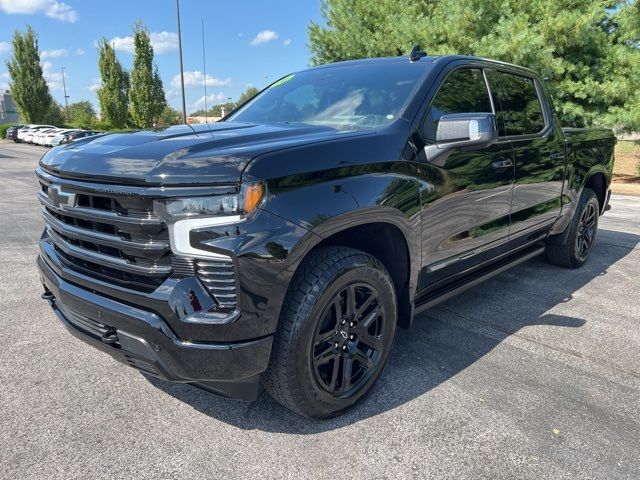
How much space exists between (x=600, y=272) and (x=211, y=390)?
15.0 ft

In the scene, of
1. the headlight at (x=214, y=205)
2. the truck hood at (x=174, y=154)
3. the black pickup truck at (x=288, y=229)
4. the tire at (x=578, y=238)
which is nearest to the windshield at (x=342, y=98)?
the black pickup truck at (x=288, y=229)

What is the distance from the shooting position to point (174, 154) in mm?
2094

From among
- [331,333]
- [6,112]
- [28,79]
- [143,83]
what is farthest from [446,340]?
[6,112]

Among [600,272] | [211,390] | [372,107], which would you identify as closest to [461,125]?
[372,107]

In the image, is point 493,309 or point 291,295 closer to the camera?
point 291,295

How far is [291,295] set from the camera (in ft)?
7.39

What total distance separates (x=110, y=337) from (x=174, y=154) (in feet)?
2.91

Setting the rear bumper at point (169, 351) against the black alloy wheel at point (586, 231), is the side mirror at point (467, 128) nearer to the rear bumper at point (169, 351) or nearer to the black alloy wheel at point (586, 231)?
the rear bumper at point (169, 351)

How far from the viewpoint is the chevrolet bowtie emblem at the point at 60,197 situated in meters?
2.34

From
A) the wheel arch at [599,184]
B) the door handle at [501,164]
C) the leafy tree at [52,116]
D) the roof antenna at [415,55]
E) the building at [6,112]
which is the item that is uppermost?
the building at [6,112]

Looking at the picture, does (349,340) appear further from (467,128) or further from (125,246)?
(467,128)

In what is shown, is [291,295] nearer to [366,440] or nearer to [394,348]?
[366,440]

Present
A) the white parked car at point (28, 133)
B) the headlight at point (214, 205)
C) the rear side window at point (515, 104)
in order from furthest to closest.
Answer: the white parked car at point (28, 133) < the rear side window at point (515, 104) < the headlight at point (214, 205)

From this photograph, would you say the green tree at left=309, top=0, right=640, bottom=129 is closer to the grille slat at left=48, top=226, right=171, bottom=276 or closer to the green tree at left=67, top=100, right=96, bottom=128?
the grille slat at left=48, top=226, right=171, bottom=276
